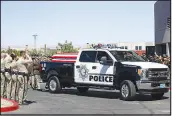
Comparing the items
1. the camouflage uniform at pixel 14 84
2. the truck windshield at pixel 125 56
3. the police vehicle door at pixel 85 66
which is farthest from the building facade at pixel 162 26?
the camouflage uniform at pixel 14 84

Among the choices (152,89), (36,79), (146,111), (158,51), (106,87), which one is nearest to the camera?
(146,111)

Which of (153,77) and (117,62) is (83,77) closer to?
(117,62)

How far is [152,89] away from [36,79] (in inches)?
265

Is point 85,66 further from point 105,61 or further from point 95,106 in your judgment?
point 95,106

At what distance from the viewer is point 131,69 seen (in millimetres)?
13055

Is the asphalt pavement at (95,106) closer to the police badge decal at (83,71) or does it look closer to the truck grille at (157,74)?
the truck grille at (157,74)

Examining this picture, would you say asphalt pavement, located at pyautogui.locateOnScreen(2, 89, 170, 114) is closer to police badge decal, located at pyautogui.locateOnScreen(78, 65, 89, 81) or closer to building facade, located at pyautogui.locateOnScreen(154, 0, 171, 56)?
police badge decal, located at pyautogui.locateOnScreen(78, 65, 89, 81)

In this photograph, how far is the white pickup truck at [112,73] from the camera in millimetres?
12891

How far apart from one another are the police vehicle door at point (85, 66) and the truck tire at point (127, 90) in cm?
151

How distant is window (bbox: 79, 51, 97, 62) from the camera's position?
14.5 meters

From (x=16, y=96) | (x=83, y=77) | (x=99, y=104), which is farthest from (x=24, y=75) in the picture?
(x=83, y=77)

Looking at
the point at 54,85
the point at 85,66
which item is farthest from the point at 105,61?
the point at 54,85

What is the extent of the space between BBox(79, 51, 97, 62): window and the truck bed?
0.52 metres


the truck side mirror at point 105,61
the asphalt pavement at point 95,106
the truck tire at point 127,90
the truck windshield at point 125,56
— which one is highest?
the truck windshield at point 125,56
